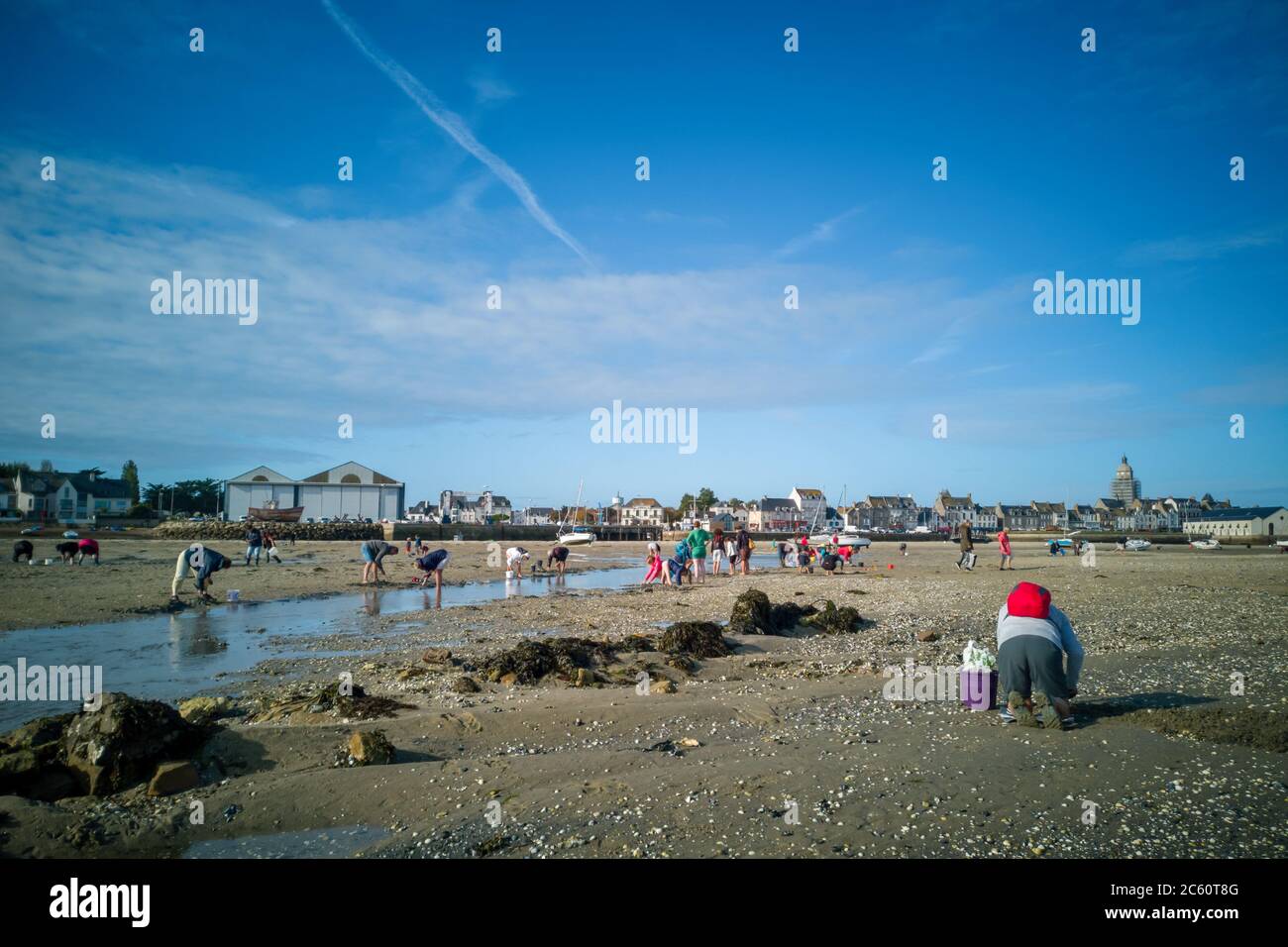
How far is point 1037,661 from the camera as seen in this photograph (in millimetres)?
7711

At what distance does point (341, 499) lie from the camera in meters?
105

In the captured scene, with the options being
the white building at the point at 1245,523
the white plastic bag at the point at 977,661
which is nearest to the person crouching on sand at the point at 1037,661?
the white plastic bag at the point at 977,661

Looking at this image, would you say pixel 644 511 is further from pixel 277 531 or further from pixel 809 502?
pixel 277 531

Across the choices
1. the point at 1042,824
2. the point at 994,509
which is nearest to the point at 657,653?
the point at 1042,824

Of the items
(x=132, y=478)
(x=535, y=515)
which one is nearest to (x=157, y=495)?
(x=132, y=478)

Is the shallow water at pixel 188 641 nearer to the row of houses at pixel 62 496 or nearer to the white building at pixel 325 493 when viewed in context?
the white building at pixel 325 493

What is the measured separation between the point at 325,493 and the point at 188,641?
97.2 metres

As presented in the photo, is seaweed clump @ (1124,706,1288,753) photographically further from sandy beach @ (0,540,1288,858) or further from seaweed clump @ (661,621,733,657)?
seaweed clump @ (661,621,733,657)

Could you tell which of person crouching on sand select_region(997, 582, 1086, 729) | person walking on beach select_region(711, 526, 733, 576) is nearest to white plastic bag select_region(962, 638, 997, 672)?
person crouching on sand select_region(997, 582, 1086, 729)

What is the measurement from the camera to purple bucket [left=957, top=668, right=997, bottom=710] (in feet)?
28.0
